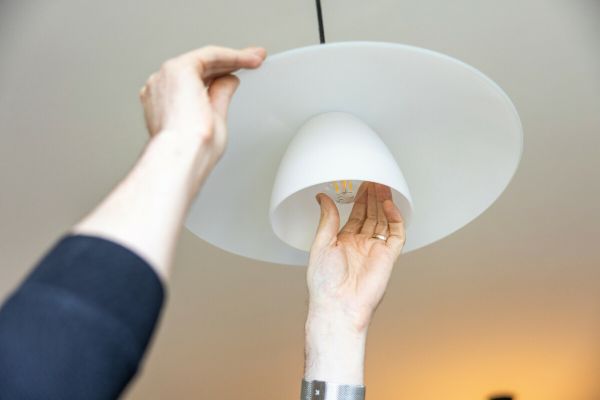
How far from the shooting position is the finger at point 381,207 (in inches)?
44.4

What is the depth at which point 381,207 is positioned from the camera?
46.8 inches

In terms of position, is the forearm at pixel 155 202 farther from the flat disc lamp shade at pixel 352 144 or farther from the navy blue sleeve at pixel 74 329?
the flat disc lamp shade at pixel 352 144

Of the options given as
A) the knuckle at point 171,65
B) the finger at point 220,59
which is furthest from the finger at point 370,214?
the knuckle at point 171,65

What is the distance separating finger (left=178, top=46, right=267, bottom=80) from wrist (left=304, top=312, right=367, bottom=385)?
466mm

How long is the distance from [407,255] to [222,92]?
6.07ft

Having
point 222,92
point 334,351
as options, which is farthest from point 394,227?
point 222,92

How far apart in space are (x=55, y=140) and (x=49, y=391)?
5.04 ft

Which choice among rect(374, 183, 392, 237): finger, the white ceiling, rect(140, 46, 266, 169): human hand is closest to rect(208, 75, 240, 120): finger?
rect(140, 46, 266, 169): human hand

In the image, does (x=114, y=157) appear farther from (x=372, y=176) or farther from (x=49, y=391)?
(x=49, y=391)

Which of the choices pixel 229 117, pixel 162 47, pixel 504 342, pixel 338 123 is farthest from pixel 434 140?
pixel 504 342

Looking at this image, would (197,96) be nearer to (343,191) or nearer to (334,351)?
(343,191)

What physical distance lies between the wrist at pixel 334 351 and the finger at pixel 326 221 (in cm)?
13

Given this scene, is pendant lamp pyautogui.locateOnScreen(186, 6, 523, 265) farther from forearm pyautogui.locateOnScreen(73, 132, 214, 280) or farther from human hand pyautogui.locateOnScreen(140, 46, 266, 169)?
forearm pyautogui.locateOnScreen(73, 132, 214, 280)

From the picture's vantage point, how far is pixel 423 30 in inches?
61.7
